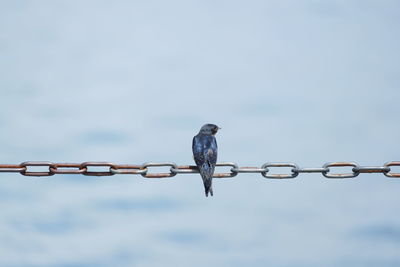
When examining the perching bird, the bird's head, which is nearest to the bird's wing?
the perching bird

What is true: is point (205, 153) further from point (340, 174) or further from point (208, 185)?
point (340, 174)

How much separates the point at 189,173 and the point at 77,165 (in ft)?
3.76

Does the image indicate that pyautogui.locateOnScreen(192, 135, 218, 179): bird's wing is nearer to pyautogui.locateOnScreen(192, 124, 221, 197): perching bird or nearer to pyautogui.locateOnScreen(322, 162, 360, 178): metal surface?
pyautogui.locateOnScreen(192, 124, 221, 197): perching bird

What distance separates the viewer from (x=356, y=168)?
6.14 metres

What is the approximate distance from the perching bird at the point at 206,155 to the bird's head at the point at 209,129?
35 centimetres

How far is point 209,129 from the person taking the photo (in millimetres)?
8492

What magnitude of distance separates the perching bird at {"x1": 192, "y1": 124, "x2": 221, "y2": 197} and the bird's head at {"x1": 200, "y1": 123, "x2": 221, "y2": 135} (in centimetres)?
35

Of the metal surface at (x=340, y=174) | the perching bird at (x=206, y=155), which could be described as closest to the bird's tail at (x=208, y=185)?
the perching bird at (x=206, y=155)

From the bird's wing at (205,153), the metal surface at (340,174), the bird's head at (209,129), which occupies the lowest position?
the metal surface at (340,174)

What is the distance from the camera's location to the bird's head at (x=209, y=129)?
8360mm

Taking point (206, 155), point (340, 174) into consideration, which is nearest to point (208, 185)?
point (206, 155)

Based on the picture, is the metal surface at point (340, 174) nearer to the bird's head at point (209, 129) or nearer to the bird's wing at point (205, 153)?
the bird's wing at point (205, 153)

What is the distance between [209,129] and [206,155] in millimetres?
1684

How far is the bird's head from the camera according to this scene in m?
8.36
